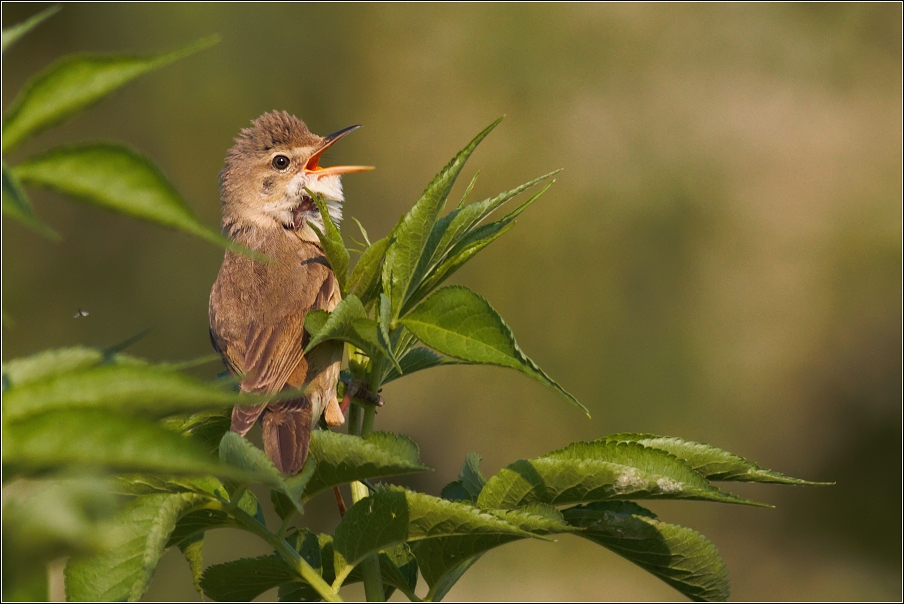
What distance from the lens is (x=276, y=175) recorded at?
4270 millimetres

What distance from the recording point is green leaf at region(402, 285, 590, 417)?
1.39 metres

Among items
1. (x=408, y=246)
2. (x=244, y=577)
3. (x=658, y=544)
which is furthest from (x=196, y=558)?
(x=658, y=544)

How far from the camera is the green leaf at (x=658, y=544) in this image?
1626 millimetres

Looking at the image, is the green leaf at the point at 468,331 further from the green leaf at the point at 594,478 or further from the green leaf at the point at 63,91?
the green leaf at the point at 63,91

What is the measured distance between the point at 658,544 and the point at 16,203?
4.19 feet

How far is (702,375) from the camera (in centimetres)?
784

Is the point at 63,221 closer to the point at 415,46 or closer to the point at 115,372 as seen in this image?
the point at 415,46

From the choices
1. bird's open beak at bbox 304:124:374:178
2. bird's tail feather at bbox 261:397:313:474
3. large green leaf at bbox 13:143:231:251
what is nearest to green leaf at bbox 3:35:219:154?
large green leaf at bbox 13:143:231:251

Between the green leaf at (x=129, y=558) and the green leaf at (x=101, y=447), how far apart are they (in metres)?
0.48

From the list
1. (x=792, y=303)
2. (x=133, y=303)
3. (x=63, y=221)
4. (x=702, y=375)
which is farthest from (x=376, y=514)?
(x=63, y=221)

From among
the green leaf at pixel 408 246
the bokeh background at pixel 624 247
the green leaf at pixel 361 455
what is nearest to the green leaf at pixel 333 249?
the green leaf at pixel 408 246

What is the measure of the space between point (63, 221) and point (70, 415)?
32.0 feet

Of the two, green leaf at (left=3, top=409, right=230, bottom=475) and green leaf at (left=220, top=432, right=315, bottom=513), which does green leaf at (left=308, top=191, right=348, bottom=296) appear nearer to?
green leaf at (left=220, top=432, right=315, bottom=513)

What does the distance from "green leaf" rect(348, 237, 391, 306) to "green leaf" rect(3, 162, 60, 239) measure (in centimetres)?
95
